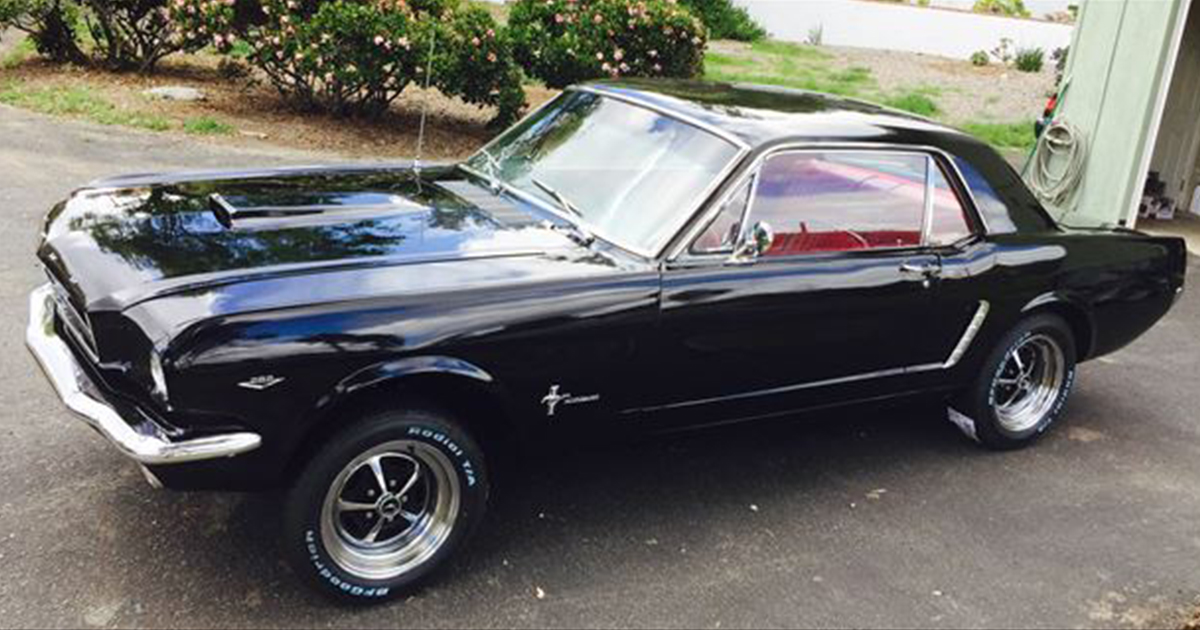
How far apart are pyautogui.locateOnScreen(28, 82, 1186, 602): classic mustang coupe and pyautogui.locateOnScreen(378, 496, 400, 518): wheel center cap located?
16mm

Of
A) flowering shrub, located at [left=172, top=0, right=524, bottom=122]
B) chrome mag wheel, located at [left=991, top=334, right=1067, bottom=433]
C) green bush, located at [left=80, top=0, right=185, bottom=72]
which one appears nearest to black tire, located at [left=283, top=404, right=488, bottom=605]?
chrome mag wheel, located at [left=991, top=334, right=1067, bottom=433]

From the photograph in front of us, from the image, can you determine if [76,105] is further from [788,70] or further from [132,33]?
[788,70]

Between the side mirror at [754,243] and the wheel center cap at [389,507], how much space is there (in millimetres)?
1489

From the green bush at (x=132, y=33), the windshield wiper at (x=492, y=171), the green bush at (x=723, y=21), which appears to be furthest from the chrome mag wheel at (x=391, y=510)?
the green bush at (x=723, y=21)

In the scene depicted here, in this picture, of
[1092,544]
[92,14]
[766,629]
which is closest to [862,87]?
[92,14]

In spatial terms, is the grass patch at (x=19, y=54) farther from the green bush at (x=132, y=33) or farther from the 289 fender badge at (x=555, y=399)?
the 289 fender badge at (x=555, y=399)

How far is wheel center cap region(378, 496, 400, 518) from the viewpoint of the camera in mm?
3236

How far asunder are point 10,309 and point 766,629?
13.8 ft

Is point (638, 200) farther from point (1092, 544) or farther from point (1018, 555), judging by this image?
point (1092, 544)

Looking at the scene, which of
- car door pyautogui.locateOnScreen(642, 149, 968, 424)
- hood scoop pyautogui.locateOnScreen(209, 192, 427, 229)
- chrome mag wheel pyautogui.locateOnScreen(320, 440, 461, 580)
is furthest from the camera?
car door pyautogui.locateOnScreen(642, 149, 968, 424)

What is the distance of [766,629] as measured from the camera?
3.30m

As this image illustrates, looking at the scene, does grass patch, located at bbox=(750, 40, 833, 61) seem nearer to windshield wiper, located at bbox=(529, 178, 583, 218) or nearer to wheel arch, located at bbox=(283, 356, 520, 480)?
windshield wiper, located at bbox=(529, 178, 583, 218)

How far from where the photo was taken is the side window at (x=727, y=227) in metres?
3.71

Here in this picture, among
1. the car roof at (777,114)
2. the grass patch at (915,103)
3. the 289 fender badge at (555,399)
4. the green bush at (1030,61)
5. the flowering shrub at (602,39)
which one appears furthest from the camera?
the green bush at (1030,61)
